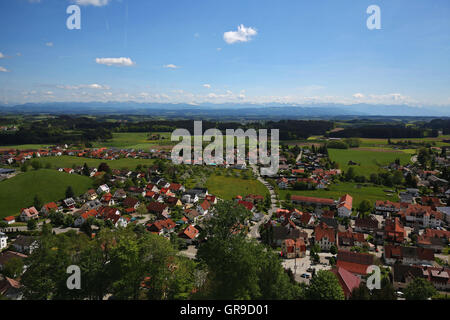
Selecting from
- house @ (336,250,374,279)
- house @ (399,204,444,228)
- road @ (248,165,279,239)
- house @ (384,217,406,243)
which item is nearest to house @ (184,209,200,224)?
road @ (248,165,279,239)

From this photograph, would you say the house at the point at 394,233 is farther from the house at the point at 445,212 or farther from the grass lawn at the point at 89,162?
the grass lawn at the point at 89,162

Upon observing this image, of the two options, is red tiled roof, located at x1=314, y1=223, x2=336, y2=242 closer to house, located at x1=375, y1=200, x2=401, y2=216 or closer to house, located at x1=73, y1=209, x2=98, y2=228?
house, located at x1=375, y1=200, x2=401, y2=216

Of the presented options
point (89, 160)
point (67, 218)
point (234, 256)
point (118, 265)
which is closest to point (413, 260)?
point (234, 256)

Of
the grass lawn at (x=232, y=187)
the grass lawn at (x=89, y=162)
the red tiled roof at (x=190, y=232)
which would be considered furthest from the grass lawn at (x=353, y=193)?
the grass lawn at (x=89, y=162)

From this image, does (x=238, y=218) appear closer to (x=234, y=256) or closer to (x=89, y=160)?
(x=234, y=256)

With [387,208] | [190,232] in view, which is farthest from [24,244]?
[387,208]
